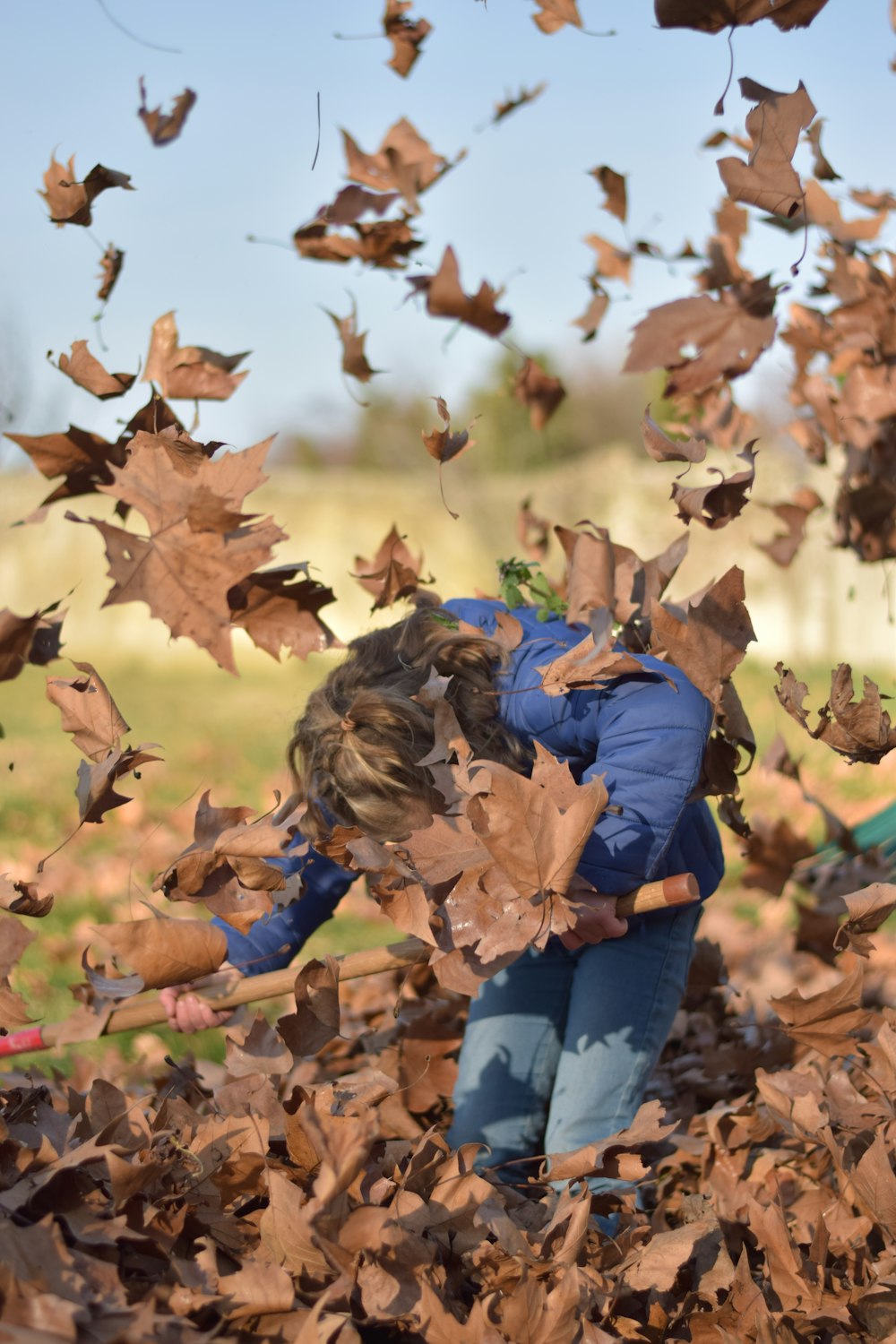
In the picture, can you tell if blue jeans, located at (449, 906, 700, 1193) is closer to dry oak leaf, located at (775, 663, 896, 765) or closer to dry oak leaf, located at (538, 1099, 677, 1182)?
dry oak leaf, located at (538, 1099, 677, 1182)

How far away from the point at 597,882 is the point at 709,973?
2.69ft

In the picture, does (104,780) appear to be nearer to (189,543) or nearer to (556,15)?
(189,543)

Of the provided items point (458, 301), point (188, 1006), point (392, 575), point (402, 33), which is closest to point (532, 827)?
point (188, 1006)

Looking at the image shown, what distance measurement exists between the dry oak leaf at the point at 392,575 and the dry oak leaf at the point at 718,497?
56 centimetres

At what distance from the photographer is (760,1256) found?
5.90ft

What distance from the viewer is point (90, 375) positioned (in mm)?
1703

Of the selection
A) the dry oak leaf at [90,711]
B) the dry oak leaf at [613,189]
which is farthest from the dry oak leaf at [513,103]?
the dry oak leaf at [90,711]

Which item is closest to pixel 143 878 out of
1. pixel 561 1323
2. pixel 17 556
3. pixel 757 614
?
pixel 561 1323

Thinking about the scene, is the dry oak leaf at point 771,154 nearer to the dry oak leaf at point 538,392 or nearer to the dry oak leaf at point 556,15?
the dry oak leaf at point 556,15

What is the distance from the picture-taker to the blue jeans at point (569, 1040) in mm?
2062

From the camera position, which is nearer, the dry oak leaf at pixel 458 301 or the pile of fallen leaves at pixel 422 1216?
the pile of fallen leaves at pixel 422 1216

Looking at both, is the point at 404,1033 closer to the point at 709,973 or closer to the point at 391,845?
the point at 709,973

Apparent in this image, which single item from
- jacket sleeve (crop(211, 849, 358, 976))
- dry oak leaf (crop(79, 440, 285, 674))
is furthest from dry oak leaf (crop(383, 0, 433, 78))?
jacket sleeve (crop(211, 849, 358, 976))

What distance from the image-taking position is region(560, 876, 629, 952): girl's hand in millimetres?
1565
